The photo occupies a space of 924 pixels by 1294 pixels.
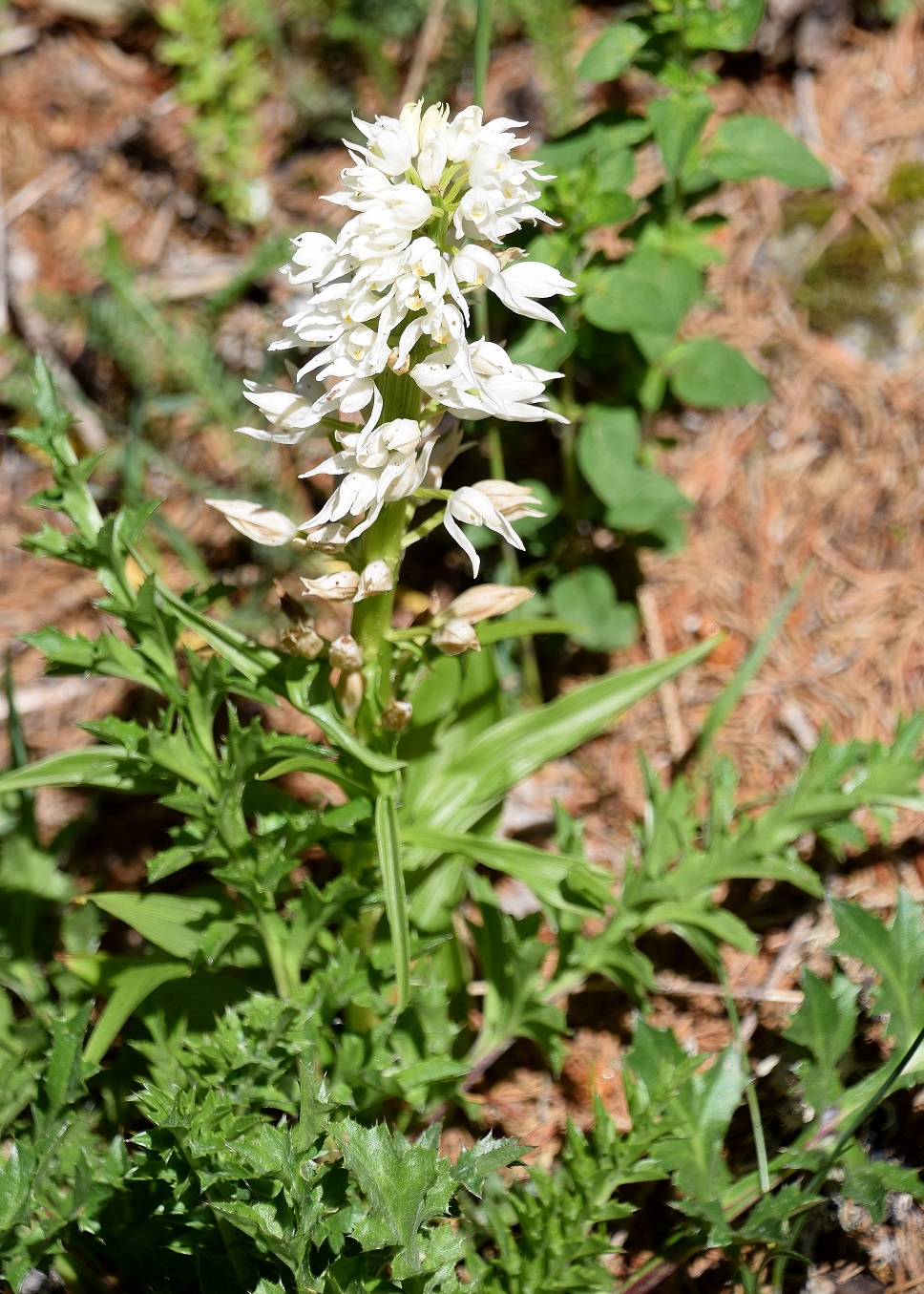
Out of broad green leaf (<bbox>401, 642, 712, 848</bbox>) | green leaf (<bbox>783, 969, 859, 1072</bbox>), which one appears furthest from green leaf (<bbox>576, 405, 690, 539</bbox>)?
green leaf (<bbox>783, 969, 859, 1072</bbox>)

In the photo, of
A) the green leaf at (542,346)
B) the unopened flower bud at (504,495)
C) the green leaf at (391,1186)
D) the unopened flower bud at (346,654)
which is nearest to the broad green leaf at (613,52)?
the green leaf at (542,346)

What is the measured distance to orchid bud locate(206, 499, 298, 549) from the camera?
93.4 inches

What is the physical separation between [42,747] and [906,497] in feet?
10.2

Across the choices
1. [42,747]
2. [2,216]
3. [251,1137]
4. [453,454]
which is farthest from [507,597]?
[2,216]

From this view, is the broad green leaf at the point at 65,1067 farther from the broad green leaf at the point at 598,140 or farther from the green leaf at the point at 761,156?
the green leaf at the point at 761,156

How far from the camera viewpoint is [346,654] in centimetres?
225

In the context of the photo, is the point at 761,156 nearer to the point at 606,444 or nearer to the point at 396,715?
the point at 606,444

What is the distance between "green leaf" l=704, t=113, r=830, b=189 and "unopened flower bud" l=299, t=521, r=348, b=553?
1660 millimetres

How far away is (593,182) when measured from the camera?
290 centimetres

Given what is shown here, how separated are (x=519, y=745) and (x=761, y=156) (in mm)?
1788

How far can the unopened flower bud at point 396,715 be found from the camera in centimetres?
231

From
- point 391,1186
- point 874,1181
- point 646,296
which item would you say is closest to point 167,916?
point 391,1186

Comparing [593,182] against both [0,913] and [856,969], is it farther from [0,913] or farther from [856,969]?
[0,913]

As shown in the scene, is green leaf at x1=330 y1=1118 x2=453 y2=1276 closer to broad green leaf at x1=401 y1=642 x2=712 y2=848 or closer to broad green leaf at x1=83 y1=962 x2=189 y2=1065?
broad green leaf at x1=83 y1=962 x2=189 y2=1065
